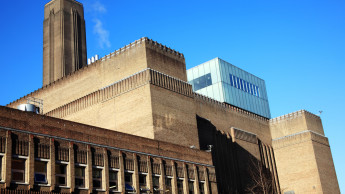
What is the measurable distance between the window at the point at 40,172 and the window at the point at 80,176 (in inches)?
95.8

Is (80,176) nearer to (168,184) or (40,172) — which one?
(40,172)

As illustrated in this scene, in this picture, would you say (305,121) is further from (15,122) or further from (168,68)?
(15,122)

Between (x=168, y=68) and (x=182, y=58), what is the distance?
3409mm

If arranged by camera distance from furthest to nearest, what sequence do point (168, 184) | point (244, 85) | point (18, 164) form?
point (244, 85)
point (168, 184)
point (18, 164)

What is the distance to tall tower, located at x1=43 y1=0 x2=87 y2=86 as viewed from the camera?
68312mm

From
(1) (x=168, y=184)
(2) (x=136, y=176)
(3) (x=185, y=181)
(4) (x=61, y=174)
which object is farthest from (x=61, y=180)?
(3) (x=185, y=181)

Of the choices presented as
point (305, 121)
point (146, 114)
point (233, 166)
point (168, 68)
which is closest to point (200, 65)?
point (305, 121)

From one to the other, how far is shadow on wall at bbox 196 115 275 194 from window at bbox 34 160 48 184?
2881 centimetres

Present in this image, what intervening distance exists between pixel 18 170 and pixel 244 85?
6001cm

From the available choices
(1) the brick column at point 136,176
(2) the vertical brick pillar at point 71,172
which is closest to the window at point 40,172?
(2) the vertical brick pillar at point 71,172

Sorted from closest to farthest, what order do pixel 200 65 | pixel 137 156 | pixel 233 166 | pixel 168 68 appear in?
pixel 137 156 → pixel 168 68 → pixel 233 166 → pixel 200 65

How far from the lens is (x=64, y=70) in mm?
67375

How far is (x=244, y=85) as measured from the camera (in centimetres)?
8100

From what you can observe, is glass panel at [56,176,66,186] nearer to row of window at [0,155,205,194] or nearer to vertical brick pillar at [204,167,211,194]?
row of window at [0,155,205,194]
